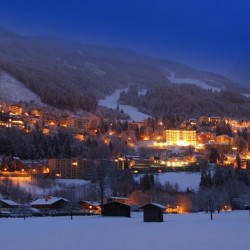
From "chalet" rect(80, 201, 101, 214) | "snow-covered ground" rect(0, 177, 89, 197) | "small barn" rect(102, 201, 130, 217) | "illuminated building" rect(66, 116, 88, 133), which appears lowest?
"chalet" rect(80, 201, 101, 214)

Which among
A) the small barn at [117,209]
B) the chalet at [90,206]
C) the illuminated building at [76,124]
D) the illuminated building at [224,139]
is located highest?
the illuminated building at [76,124]

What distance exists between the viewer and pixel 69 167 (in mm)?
126000

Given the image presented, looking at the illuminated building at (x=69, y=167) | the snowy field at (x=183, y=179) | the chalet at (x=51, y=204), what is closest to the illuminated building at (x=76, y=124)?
the illuminated building at (x=69, y=167)

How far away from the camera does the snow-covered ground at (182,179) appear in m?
114

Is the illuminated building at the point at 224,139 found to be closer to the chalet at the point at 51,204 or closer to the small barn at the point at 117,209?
the chalet at the point at 51,204

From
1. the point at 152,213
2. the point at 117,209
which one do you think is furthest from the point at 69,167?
the point at 152,213

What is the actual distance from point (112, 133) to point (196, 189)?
84293 mm

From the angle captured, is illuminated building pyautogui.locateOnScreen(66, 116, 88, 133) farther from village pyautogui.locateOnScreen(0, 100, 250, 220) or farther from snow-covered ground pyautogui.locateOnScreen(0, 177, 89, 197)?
snow-covered ground pyautogui.locateOnScreen(0, 177, 89, 197)

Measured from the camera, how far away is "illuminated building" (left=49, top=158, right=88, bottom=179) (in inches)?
4919

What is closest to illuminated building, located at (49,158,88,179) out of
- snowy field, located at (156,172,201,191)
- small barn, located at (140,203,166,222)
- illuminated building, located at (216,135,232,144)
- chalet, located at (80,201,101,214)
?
snowy field, located at (156,172,201,191)

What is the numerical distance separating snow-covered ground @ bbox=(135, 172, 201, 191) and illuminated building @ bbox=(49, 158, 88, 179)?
1296cm

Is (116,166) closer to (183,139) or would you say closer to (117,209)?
(183,139)

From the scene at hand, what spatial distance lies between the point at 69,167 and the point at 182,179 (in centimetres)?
2608

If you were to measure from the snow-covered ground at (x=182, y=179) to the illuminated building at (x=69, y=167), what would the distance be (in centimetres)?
1296
